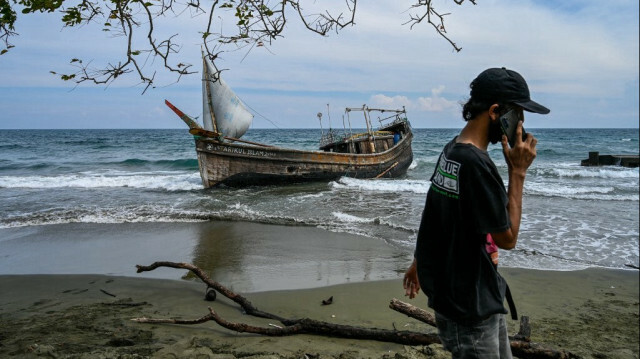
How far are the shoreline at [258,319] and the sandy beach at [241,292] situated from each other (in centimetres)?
1

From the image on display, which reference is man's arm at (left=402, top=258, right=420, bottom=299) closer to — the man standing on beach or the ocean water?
the man standing on beach

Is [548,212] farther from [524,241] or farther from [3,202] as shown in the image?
[3,202]

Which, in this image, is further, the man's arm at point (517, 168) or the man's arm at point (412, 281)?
the man's arm at point (412, 281)

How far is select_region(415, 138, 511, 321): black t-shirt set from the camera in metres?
1.71

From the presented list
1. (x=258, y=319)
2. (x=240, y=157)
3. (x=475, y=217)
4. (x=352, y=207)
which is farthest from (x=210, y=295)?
(x=240, y=157)

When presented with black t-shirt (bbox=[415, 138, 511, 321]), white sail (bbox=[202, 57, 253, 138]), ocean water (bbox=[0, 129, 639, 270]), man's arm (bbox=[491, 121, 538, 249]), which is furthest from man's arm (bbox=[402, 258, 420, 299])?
white sail (bbox=[202, 57, 253, 138])

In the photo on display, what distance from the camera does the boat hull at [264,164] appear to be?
1677cm

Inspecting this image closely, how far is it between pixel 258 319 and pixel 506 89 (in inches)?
138

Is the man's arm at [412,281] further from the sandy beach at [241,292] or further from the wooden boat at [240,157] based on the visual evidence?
the wooden boat at [240,157]

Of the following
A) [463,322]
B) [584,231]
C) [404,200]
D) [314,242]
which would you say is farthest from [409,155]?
[463,322]

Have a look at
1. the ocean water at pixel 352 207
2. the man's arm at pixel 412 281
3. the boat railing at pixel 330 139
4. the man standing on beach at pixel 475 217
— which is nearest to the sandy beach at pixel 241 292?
the ocean water at pixel 352 207

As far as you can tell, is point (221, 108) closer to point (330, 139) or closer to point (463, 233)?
point (330, 139)

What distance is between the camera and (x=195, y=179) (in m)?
20.6

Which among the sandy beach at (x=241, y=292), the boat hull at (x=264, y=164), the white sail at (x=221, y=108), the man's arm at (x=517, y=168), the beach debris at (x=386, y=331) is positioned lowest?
the sandy beach at (x=241, y=292)
